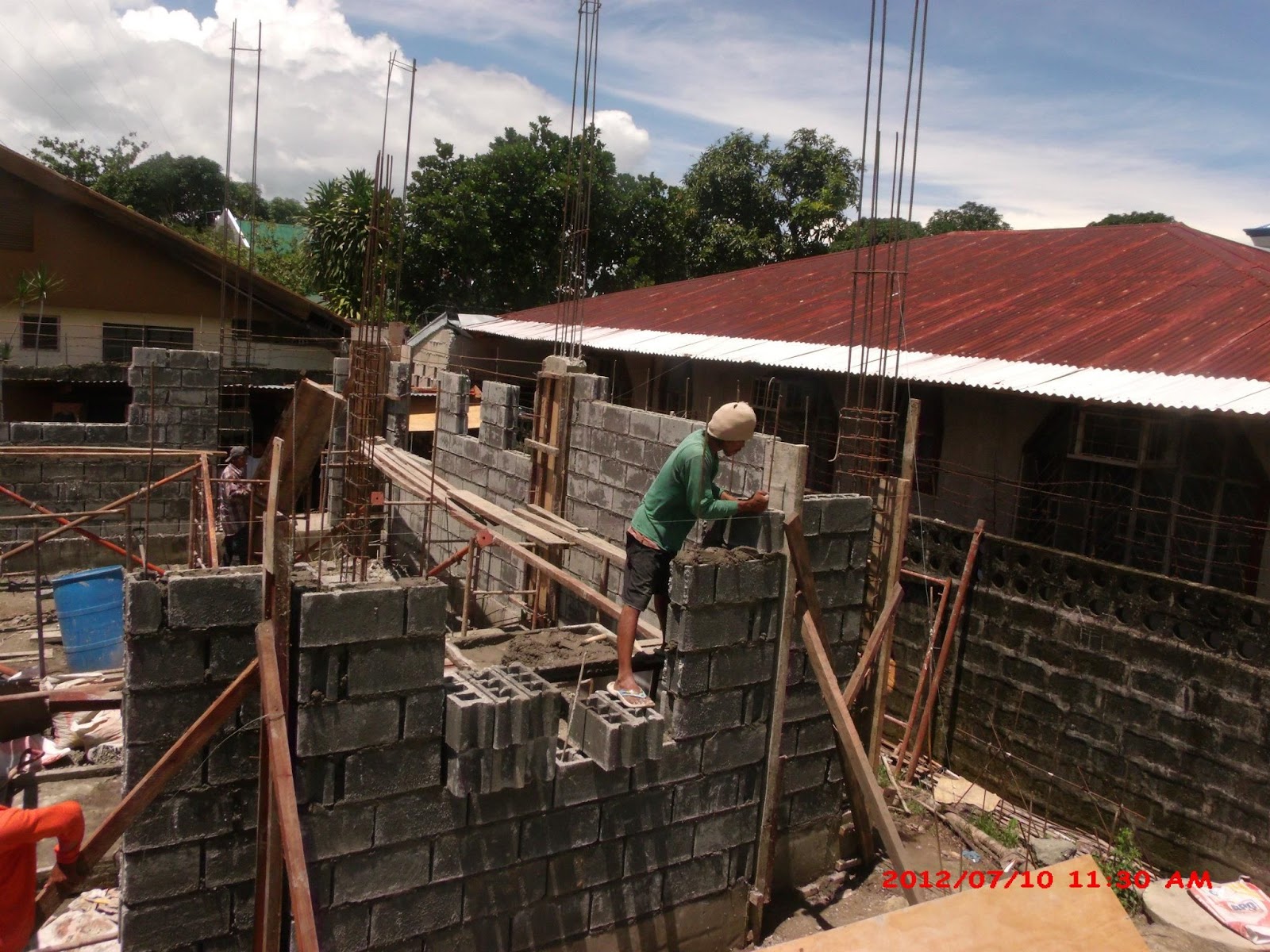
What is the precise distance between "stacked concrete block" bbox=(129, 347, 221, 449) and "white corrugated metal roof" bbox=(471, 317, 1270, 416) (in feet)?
16.4

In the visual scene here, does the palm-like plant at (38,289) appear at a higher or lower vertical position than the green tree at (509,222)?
lower

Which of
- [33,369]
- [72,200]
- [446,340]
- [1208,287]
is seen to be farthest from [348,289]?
[1208,287]

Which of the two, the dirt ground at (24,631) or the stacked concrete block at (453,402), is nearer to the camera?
the dirt ground at (24,631)

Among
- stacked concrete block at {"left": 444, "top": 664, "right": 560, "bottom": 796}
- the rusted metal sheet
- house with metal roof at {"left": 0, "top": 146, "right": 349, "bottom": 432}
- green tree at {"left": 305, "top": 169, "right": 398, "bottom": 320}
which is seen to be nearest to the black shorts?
stacked concrete block at {"left": 444, "top": 664, "right": 560, "bottom": 796}

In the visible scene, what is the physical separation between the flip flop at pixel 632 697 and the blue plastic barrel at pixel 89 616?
15.7 feet

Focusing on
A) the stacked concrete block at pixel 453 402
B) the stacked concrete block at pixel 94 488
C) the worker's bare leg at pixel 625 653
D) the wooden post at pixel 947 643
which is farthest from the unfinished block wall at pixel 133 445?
the wooden post at pixel 947 643

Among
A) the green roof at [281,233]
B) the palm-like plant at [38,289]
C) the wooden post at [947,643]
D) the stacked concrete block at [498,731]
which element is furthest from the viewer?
the green roof at [281,233]

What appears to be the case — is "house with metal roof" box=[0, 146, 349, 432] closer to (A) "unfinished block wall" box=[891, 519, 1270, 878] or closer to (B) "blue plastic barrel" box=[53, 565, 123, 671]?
A: (B) "blue plastic barrel" box=[53, 565, 123, 671]

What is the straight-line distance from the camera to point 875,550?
645 centimetres

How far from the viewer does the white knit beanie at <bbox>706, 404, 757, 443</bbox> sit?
195 inches

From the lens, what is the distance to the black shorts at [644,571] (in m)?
5.25

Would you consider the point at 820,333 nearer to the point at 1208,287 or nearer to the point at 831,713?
the point at 1208,287

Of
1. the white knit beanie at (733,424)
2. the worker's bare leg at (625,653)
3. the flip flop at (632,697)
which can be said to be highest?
the white knit beanie at (733,424)

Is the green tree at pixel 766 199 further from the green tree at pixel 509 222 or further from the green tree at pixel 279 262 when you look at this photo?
the green tree at pixel 279 262
